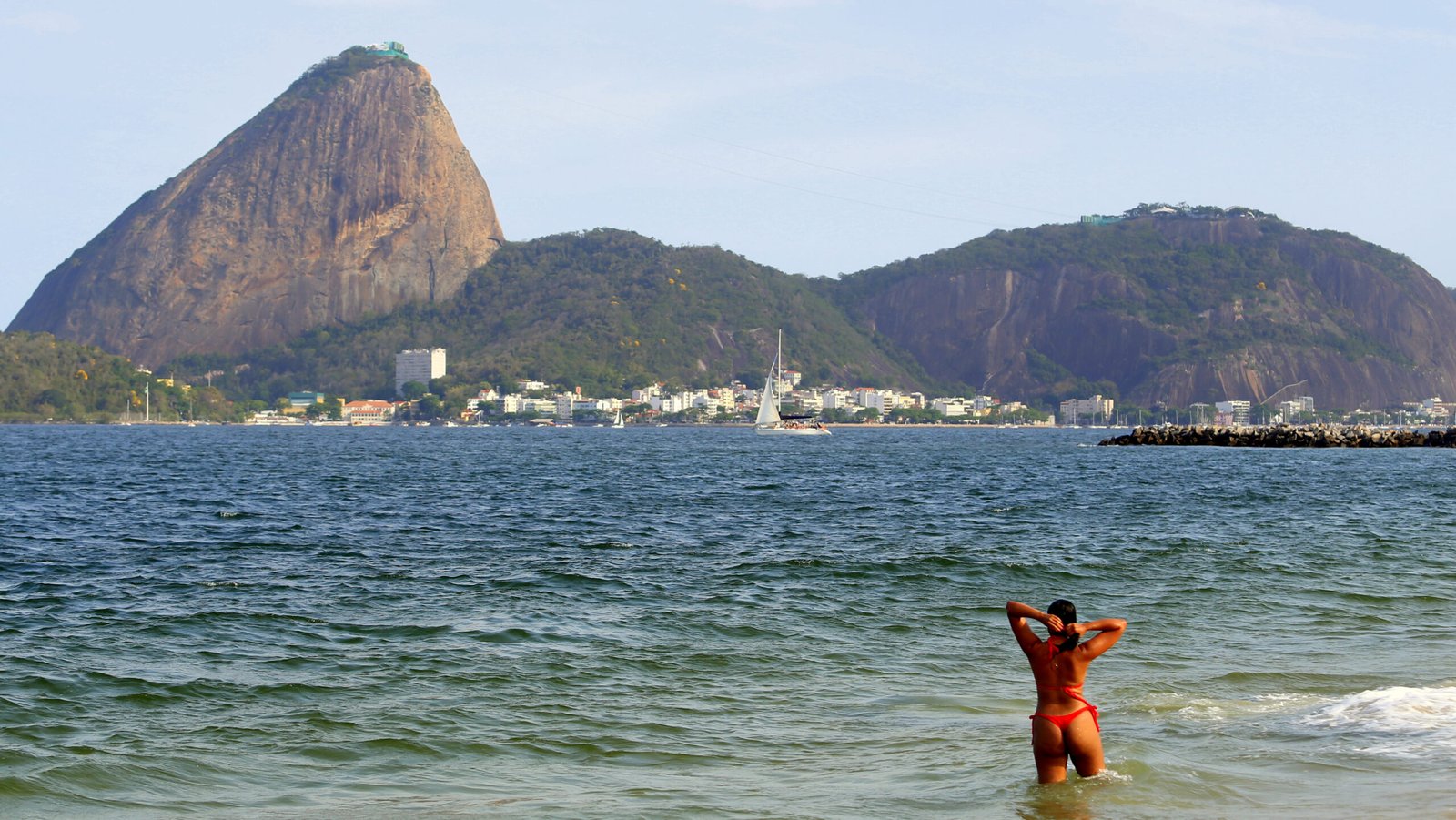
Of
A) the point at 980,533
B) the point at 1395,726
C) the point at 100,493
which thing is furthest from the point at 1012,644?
the point at 100,493

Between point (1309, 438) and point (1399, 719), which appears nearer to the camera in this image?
point (1399, 719)

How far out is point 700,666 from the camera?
1480 cm

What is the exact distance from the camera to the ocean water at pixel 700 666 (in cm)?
1005

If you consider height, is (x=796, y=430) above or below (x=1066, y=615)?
above

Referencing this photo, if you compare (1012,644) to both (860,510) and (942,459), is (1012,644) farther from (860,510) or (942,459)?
(942,459)

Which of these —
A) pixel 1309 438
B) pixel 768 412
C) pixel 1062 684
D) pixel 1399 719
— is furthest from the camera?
pixel 768 412

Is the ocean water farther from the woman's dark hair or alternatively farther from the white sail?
the white sail

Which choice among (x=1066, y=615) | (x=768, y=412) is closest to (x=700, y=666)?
(x=1066, y=615)

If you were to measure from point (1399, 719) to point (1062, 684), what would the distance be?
4318 millimetres

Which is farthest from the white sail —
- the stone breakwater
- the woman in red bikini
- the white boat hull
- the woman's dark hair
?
the woman's dark hair

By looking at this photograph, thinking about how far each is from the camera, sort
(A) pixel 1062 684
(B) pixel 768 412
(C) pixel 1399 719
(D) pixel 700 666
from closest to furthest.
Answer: (A) pixel 1062 684
(C) pixel 1399 719
(D) pixel 700 666
(B) pixel 768 412

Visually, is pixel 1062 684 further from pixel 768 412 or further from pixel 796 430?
pixel 796 430

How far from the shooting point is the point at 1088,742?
9.67 m

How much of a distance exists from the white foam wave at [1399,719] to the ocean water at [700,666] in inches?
1.7
